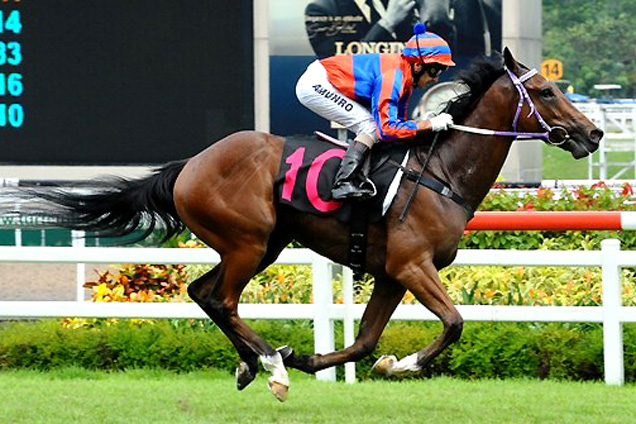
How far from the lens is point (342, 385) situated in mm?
8344

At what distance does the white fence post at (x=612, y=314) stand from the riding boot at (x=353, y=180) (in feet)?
5.30

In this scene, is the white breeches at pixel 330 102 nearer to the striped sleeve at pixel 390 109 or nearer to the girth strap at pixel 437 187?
the striped sleeve at pixel 390 109

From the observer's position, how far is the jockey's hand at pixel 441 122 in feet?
24.3

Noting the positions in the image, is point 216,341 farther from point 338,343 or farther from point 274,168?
point 274,168

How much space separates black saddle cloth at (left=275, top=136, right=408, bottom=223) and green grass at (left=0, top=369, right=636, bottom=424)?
3.20ft

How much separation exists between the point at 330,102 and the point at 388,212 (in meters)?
0.70

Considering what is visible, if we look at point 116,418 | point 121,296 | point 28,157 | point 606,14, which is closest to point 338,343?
point 121,296

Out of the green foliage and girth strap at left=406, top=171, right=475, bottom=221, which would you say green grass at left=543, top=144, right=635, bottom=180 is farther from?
girth strap at left=406, top=171, right=475, bottom=221

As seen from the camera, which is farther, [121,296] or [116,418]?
[121,296]

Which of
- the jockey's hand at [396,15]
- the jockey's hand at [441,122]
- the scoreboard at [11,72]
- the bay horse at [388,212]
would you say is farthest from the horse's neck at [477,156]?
the jockey's hand at [396,15]

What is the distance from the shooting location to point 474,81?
7.52 metres

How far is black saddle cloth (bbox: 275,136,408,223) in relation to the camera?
7.38 m

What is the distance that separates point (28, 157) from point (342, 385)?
15.6 ft

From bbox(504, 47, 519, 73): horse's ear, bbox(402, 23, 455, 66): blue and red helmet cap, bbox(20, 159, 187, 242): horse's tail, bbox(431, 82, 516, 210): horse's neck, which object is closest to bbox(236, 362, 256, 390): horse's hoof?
bbox(20, 159, 187, 242): horse's tail
